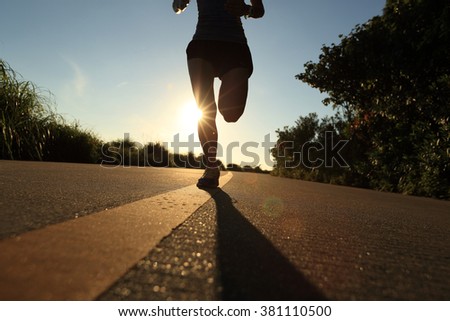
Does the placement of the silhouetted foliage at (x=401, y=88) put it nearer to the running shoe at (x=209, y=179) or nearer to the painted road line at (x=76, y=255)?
the running shoe at (x=209, y=179)

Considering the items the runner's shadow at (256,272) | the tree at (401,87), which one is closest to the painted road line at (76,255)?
the runner's shadow at (256,272)

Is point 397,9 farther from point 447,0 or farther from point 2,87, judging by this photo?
point 2,87

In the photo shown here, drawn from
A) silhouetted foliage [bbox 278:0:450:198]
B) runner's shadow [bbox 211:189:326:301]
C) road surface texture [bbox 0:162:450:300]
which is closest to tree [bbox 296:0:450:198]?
silhouetted foliage [bbox 278:0:450:198]

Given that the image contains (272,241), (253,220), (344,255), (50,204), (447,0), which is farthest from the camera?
(447,0)

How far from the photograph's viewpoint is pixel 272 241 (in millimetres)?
1355

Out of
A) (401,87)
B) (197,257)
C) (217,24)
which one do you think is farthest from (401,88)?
(197,257)

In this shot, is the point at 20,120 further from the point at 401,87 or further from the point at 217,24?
the point at 401,87

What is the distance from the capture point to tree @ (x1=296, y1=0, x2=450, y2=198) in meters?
7.70

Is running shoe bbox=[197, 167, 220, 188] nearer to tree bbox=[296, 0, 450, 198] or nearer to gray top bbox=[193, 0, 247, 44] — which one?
gray top bbox=[193, 0, 247, 44]

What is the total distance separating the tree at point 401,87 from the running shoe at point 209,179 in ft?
17.8

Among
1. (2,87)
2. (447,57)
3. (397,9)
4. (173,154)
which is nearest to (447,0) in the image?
(447,57)

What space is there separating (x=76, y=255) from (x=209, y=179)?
2872mm

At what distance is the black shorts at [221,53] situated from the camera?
151 inches

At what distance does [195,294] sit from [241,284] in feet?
0.40
